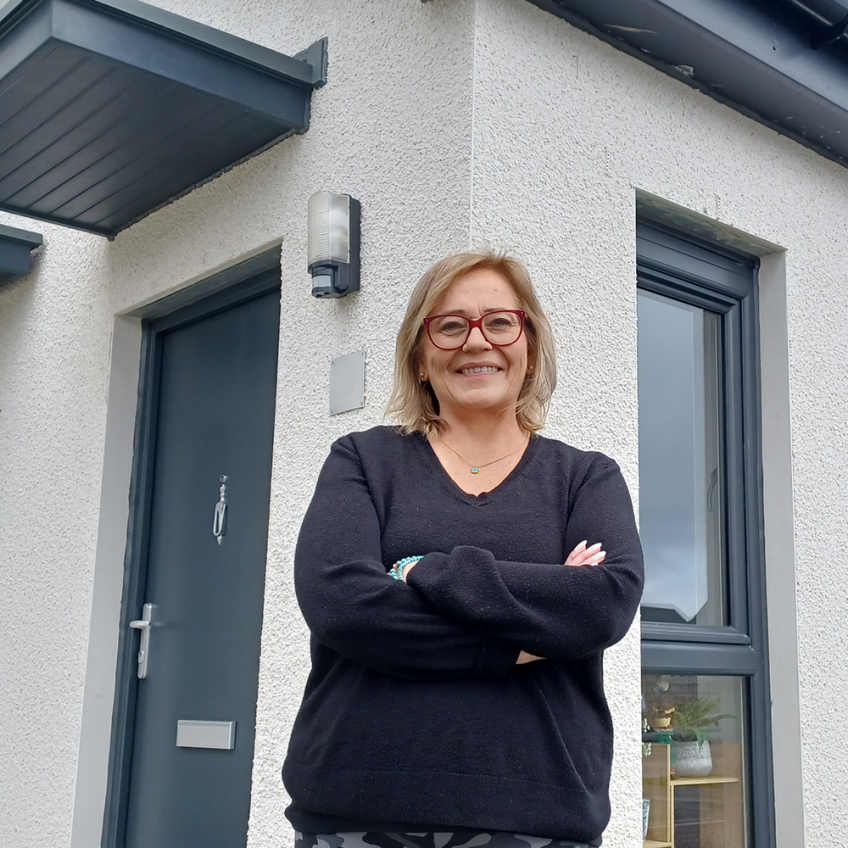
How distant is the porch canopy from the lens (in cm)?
276

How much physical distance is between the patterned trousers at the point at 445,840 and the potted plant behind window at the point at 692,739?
1631 millimetres

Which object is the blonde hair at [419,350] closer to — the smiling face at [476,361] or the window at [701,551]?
the smiling face at [476,361]

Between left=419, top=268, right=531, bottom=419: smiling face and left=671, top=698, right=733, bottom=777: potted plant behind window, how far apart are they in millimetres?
1623

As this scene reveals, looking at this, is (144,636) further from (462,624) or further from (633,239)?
(462,624)

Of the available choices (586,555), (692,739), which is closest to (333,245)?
(586,555)

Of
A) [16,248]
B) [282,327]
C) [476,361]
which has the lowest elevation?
[476,361]

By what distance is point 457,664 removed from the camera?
5.34 feet

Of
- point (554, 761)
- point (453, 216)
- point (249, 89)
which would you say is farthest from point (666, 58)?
point (554, 761)

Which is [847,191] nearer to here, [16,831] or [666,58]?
[666,58]

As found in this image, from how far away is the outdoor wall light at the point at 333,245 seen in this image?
9.35ft

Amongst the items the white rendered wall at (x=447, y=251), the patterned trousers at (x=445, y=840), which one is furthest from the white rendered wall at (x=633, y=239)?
the patterned trousers at (x=445, y=840)

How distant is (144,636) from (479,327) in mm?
2298

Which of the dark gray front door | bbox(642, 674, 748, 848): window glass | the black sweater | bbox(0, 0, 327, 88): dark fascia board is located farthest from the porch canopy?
bbox(642, 674, 748, 848): window glass

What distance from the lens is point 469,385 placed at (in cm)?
189
